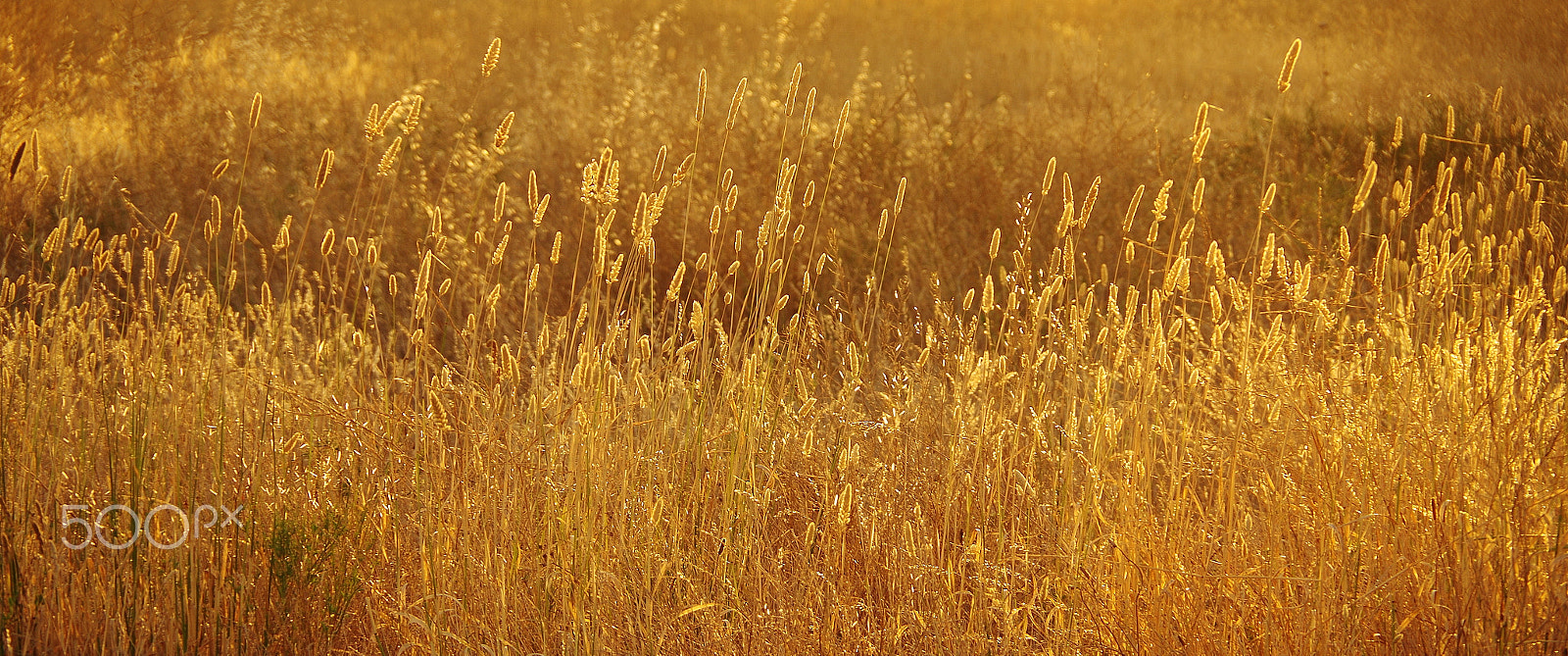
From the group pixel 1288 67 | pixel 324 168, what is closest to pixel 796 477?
pixel 324 168

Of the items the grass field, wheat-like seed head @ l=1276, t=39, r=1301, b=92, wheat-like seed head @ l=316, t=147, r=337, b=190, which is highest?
wheat-like seed head @ l=1276, t=39, r=1301, b=92

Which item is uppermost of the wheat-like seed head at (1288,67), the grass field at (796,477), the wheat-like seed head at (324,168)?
the wheat-like seed head at (1288,67)

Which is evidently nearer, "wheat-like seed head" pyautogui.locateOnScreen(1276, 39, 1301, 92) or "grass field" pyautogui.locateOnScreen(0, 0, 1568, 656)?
"grass field" pyautogui.locateOnScreen(0, 0, 1568, 656)

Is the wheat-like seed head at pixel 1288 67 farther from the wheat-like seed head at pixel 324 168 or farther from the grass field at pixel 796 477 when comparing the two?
the wheat-like seed head at pixel 324 168

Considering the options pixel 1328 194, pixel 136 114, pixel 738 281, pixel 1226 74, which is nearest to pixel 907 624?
pixel 738 281

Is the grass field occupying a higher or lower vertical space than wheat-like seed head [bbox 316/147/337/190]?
lower

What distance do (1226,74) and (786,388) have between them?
6485mm

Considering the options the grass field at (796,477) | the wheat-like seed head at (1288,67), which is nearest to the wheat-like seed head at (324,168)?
the grass field at (796,477)

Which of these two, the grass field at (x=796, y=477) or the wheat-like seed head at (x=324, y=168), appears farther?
the wheat-like seed head at (x=324, y=168)

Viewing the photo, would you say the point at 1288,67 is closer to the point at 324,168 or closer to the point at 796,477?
the point at 796,477

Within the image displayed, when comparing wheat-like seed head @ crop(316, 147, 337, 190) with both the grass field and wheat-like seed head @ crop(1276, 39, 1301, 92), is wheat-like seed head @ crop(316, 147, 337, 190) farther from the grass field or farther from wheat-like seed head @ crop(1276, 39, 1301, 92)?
wheat-like seed head @ crop(1276, 39, 1301, 92)

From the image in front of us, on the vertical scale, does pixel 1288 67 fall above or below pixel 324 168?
above

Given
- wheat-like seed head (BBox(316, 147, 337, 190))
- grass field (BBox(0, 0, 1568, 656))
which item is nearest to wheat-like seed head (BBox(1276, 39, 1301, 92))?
grass field (BBox(0, 0, 1568, 656))

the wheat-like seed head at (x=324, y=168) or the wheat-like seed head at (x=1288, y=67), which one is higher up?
the wheat-like seed head at (x=1288, y=67)
